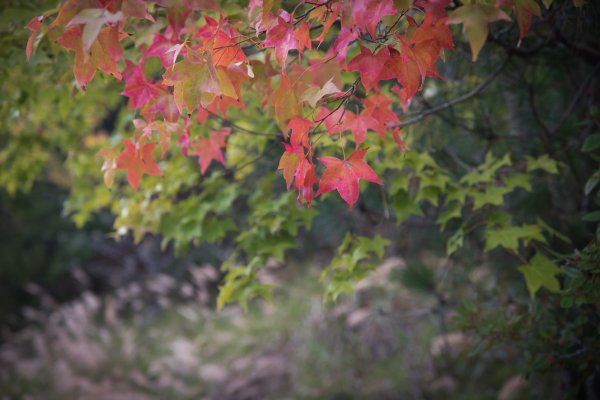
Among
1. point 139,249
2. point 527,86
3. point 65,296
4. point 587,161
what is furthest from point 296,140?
point 65,296

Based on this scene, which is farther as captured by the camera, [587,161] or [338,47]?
[587,161]

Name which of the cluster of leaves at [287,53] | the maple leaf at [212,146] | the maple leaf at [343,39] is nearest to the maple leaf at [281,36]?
the cluster of leaves at [287,53]

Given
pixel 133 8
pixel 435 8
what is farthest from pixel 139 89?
pixel 435 8

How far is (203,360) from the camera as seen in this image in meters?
4.57

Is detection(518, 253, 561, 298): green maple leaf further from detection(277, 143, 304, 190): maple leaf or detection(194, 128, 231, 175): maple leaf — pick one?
detection(194, 128, 231, 175): maple leaf

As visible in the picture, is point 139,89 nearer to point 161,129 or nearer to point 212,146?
point 161,129

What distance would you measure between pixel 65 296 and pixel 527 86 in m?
7.03

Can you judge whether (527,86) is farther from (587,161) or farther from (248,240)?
(248,240)

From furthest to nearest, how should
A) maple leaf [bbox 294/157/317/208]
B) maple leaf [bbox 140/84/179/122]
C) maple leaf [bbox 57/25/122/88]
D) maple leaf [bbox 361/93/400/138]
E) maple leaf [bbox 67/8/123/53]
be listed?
maple leaf [bbox 361/93/400/138]
maple leaf [bbox 140/84/179/122]
maple leaf [bbox 294/157/317/208]
maple leaf [bbox 57/25/122/88]
maple leaf [bbox 67/8/123/53]

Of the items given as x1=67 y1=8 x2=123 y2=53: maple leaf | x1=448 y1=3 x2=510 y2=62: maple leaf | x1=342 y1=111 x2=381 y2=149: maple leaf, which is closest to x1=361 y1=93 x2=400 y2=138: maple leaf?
x1=342 y1=111 x2=381 y2=149: maple leaf

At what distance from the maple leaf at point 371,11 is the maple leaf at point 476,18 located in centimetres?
13

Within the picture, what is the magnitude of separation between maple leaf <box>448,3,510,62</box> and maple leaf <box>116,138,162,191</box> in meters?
0.88

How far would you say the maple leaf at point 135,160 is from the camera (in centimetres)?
135

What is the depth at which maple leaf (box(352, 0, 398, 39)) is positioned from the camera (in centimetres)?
91
